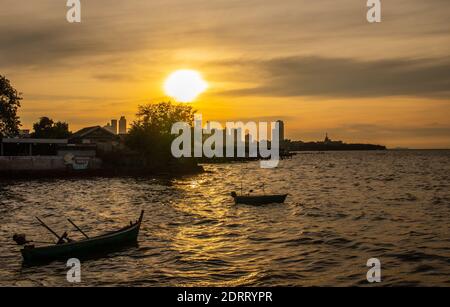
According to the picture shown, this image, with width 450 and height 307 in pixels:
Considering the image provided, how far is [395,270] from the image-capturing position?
829 inches

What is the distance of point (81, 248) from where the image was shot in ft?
74.3

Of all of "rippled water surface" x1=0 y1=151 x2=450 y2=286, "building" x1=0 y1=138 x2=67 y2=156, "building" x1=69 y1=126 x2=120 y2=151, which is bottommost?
"rippled water surface" x1=0 y1=151 x2=450 y2=286

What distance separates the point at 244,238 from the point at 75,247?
36.6 feet

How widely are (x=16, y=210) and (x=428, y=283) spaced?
3599 centimetres

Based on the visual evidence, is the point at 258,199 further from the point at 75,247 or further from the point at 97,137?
the point at 97,137

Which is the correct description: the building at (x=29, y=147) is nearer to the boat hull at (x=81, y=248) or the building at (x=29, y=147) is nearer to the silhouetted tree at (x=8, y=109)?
the silhouetted tree at (x=8, y=109)

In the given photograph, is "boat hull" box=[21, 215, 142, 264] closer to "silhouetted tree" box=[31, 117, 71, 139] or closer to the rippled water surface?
the rippled water surface

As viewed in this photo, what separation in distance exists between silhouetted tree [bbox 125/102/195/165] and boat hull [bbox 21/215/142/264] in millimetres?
76591

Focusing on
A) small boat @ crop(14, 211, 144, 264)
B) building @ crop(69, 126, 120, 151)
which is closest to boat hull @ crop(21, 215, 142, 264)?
small boat @ crop(14, 211, 144, 264)

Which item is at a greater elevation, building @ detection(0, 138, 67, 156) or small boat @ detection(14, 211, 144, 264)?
building @ detection(0, 138, 67, 156)

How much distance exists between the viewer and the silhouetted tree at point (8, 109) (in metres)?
91.8

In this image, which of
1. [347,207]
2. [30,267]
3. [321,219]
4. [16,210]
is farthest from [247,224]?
[16,210]

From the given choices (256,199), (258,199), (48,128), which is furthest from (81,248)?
(48,128)

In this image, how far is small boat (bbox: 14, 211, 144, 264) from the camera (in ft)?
70.0
